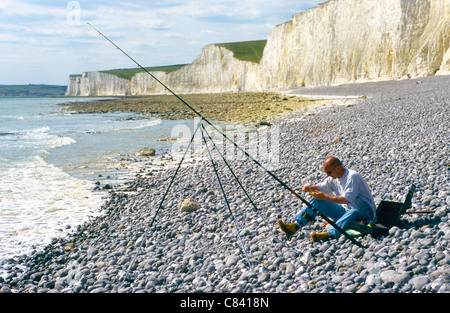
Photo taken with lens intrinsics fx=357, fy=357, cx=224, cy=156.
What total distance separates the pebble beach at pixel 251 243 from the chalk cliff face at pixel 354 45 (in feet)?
108

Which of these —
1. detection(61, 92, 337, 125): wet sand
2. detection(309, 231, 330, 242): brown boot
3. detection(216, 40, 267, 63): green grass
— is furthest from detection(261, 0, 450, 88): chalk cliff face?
detection(309, 231, 330, 242): brown boot

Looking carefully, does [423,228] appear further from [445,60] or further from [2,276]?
[445,60]

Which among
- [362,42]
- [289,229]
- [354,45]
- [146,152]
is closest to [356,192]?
[289,229]

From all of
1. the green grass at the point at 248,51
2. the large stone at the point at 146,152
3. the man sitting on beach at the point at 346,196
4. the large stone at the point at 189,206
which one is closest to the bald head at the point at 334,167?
the man sitting on beach at the point at 346,196

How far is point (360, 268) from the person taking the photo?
4.11 metres

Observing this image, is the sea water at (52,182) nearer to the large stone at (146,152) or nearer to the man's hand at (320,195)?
the large stone at (146,152)

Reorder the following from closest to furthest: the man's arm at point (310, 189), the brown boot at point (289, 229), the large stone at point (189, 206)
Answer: the man's arm at point (310, 189) → the brown boot at point (289, 229) → the large stone at point (189, 206)

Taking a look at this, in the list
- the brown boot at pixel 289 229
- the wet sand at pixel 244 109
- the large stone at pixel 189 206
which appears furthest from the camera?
the wet sand at pixel 244 109

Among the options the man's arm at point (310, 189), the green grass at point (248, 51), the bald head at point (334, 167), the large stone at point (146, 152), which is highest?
the green grass at point (248, 51)

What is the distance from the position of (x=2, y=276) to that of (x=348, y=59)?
52.5m

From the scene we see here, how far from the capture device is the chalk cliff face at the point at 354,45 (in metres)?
38.7

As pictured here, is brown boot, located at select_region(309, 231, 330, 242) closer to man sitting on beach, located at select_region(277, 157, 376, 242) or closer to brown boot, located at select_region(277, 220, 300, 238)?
man sitting on beach, located at select_region(277, 157, 376, 242)

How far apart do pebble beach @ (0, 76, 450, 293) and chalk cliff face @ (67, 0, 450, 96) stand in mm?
33033
